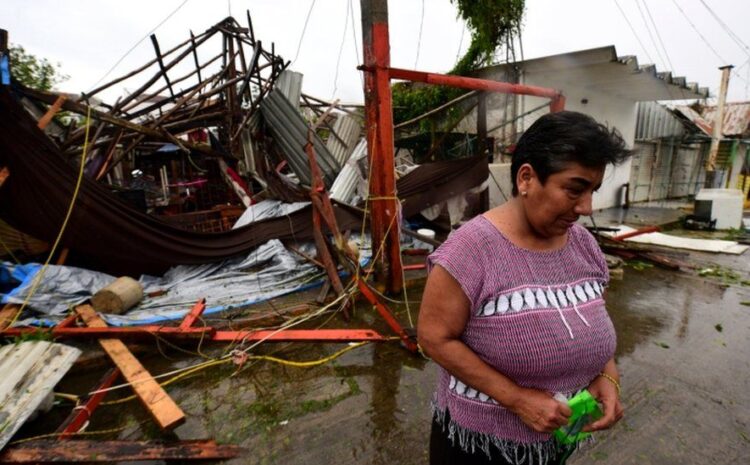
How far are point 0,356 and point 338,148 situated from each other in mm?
5648

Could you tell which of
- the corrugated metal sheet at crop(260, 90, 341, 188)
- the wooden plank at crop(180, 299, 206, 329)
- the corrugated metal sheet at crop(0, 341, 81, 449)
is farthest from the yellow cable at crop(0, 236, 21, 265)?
the corrugated metal sheet at crop(260, 90, 341, 188)

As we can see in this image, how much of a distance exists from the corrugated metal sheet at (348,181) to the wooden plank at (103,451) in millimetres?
4592

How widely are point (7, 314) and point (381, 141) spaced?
159 inches

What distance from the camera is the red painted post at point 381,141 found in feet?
11.9

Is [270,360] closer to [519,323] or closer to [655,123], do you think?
[519,323]

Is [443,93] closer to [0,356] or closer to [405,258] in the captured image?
[405,258]

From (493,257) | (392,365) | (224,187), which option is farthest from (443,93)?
(493,257)

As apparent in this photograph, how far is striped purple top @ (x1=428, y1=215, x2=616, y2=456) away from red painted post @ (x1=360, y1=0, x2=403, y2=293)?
292cm

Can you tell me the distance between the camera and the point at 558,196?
3.35 feet

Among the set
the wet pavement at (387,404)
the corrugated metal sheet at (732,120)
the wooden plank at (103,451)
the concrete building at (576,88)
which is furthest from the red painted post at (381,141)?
the corrugated metal sheet at (732,120)

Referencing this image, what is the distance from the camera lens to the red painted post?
11.9 feet

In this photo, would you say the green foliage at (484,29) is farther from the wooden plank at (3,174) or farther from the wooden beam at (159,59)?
the wooden plank at (3,174)

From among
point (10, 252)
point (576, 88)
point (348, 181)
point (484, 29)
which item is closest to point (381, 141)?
point (348, 181)

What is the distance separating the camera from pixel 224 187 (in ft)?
22.6
